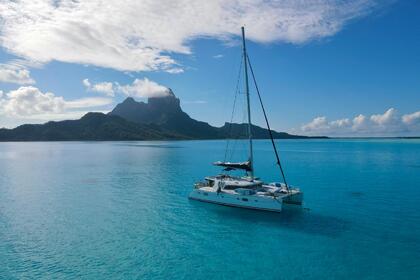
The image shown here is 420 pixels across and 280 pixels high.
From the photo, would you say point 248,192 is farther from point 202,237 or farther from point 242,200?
point 202,237

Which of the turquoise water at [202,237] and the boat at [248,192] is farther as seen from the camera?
the boat at [248,192]

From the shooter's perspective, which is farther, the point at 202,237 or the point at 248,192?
the point at 248,192

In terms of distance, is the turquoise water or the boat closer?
the turquoise water

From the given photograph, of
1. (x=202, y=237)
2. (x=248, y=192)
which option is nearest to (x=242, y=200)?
(x=248, y=192)

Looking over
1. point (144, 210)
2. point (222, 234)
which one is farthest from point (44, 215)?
point (222, 234)

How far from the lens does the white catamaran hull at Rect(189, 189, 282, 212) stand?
1500 inches

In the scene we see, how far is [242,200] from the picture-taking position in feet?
132

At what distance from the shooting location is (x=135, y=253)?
2653 centimetres

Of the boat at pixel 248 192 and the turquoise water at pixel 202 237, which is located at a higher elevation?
the boat at pixel 248 192

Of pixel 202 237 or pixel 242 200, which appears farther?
pixel 242 200

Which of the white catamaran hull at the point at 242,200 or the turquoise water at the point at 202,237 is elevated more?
the white catamaran hull at the point at 242,200

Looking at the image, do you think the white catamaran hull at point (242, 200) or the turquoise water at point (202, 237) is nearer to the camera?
the turquoise water at point (202, 237)

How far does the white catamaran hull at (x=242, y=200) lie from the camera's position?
38094 mm

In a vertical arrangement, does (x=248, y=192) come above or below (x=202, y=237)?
above
